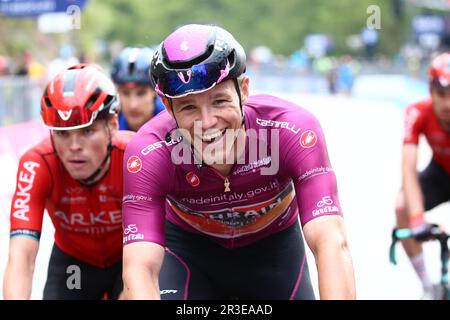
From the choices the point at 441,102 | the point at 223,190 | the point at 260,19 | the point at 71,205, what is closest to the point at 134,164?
the point at 223,190

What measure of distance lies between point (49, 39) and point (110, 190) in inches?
1759

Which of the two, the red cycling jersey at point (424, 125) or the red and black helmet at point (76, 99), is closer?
the red and black helmet at point (76, 99)

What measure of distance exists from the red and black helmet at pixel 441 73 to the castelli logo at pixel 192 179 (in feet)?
8.49

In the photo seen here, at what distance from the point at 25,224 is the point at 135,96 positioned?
2.38m

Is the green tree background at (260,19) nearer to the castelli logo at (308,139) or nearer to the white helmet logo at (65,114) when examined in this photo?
the white helmet logo at (65,114)

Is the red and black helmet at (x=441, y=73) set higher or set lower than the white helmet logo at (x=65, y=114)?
higher

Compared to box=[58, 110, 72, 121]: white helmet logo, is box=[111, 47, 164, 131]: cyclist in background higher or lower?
higher

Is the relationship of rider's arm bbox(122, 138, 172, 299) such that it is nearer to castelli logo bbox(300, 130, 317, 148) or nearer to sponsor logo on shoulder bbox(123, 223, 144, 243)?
sponsor logo on shoulder bbox(123, 223, 144, 243)

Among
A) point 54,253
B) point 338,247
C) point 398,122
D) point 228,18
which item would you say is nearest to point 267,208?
point 338,247

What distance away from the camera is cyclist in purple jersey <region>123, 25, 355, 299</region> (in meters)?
3.22

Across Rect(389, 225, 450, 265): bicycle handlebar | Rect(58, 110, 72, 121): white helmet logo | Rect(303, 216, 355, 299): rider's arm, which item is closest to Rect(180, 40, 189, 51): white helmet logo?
Rect(303, 216, 355, 299): rider's arm

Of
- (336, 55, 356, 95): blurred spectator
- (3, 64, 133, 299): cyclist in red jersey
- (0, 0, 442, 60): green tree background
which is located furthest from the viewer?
(0, 0, 442, 60): green tree background

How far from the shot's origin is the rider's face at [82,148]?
435 centimetres

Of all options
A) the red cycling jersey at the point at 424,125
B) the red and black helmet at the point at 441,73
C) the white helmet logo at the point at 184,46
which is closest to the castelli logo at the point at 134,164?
the white helmet logo at the point at 184,46
